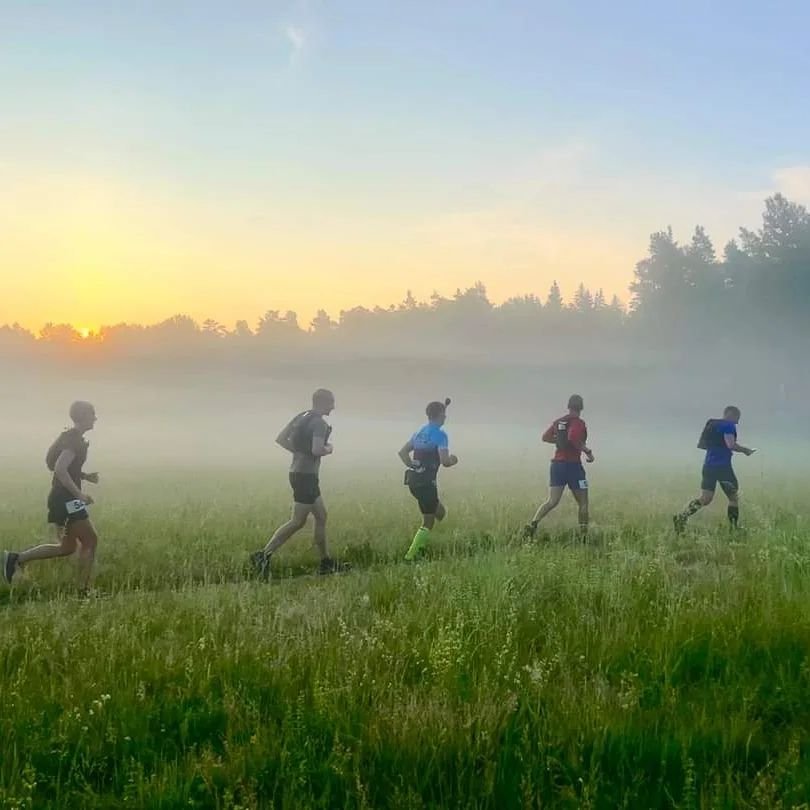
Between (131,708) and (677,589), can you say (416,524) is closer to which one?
(677,589)

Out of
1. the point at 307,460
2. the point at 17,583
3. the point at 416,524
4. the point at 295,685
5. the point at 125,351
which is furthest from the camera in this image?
the point at 125,351

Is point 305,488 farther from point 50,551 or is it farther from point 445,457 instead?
point 50,551

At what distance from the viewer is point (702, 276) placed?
83875 millimetres

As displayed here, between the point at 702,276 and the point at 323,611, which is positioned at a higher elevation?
the point at 702,276

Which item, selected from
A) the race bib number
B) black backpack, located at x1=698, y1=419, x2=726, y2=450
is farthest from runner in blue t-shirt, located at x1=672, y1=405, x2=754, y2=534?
the race bib number

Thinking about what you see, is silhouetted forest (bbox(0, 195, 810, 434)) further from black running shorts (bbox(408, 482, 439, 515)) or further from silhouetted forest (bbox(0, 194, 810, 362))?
black running shorts (bbox(408, 482, 439, 515))

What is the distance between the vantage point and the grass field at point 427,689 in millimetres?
3211

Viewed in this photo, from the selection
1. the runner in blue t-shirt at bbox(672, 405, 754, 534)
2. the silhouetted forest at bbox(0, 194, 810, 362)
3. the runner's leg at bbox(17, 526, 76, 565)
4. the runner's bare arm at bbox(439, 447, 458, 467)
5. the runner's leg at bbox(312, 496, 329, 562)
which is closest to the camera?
the runner's leg at bbox(17, 526, 76, 565)

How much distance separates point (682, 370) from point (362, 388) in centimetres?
5541

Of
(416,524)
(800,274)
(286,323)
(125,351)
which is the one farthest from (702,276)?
(125,351)

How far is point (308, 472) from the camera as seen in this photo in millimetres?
9180

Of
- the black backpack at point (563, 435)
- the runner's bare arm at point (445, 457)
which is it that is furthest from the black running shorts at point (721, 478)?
the runner's bare arm at point (445, 457)

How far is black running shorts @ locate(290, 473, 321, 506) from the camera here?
9078mm

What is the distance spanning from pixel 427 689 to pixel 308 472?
5254 mm
